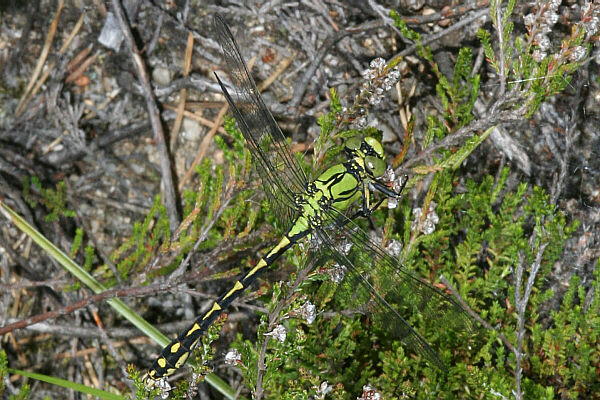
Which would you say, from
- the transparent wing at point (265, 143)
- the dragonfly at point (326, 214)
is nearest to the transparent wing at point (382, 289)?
the dragonfly at point (326, 214)

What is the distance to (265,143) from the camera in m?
1.99

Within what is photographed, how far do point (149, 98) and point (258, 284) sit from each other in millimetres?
1056

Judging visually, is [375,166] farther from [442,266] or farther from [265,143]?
[442,266]

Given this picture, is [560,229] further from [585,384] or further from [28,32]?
[28,32]

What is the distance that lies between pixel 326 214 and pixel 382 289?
0.32 m

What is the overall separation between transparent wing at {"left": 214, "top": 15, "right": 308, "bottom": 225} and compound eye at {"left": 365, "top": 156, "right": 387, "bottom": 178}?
231 mm

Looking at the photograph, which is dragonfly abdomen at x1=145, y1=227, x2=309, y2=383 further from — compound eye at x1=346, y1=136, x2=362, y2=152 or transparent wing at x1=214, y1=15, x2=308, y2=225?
compound eye at x1=346, y1=136, x2=362, y2=152

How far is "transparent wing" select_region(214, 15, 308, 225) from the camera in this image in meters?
1.98

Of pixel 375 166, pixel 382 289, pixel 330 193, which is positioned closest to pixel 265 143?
pixel 330 193

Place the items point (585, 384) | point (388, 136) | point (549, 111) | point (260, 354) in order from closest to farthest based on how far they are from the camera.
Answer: point (260, 354), point (585, 384), point (549, 111), point (388, 136)

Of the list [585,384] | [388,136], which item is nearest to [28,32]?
[388,136]

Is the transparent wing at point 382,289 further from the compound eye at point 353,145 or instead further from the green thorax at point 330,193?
the compound eye at point 353,145

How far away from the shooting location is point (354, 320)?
2.15m

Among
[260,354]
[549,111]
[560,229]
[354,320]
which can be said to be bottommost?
[260,354]
